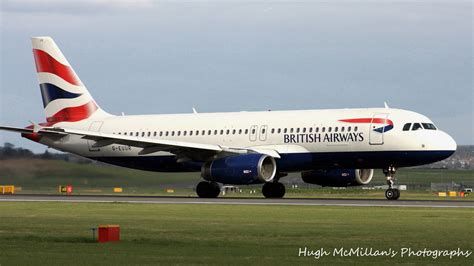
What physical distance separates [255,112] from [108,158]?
839 cm

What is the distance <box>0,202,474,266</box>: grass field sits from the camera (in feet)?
73.5

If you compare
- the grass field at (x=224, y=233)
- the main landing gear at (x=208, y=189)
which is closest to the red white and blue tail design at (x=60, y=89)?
the main landing gear at (x=208, y=189)

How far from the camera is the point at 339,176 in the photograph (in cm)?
5422

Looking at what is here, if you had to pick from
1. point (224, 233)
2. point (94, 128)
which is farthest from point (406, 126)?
point (224, 233)

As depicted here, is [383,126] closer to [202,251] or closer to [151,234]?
[151,234]

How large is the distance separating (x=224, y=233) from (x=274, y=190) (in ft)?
83.1

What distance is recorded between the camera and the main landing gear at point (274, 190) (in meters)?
53.5

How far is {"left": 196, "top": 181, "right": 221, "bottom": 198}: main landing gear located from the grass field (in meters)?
11.1

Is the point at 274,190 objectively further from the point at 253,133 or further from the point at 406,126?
the point at 406,126

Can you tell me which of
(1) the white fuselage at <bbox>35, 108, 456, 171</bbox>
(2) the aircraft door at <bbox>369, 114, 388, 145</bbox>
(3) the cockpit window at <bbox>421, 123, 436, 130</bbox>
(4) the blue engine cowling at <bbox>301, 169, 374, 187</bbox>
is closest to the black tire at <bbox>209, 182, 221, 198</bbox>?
(1) the white fuselage at <bbox>35, 108, 456, 171</bbox>

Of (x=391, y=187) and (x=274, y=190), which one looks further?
(x=274, y=190)

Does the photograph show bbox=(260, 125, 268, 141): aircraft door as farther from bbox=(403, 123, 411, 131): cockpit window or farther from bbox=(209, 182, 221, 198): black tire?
bbox=(403, 123, 411, 131): cockpit window

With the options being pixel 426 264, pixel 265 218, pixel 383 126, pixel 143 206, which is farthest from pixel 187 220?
pixel 383 126

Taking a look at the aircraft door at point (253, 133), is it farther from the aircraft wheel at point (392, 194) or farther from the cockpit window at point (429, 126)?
the cockpit window at point (429, 126)
